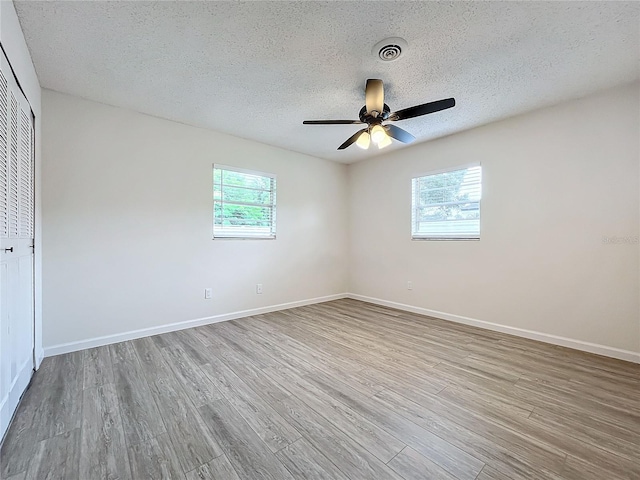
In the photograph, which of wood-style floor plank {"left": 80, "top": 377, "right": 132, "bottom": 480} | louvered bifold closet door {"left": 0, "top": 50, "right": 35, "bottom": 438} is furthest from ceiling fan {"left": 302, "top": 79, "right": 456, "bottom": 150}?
wood-style floor plank {"left": 80, "top": 377, "right": 132, "bottom": 480}

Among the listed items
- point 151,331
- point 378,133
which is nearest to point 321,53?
point 378,133

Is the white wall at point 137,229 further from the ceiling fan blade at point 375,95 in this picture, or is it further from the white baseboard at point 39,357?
the ceiling fan blade at point 375,95

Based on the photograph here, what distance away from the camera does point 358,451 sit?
4.89ft

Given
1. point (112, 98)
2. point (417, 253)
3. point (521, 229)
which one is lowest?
point (417, 253)

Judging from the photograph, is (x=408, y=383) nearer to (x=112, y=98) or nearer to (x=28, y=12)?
(x=28, y=12)

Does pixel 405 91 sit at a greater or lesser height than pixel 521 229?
greater

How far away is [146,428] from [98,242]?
2.13 metres

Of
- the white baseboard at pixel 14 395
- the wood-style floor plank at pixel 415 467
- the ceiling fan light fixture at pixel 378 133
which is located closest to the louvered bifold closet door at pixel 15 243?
the white baseboard at pixel 14 395

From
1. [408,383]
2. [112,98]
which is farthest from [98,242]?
[408,383]

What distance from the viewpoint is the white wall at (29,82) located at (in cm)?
165

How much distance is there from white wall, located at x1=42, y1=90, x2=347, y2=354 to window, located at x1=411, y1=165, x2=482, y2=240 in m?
2.07

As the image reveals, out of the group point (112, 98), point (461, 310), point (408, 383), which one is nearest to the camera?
point (408, 383)

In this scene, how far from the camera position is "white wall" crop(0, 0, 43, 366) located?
1.65 metres

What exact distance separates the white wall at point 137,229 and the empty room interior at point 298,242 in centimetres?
2
